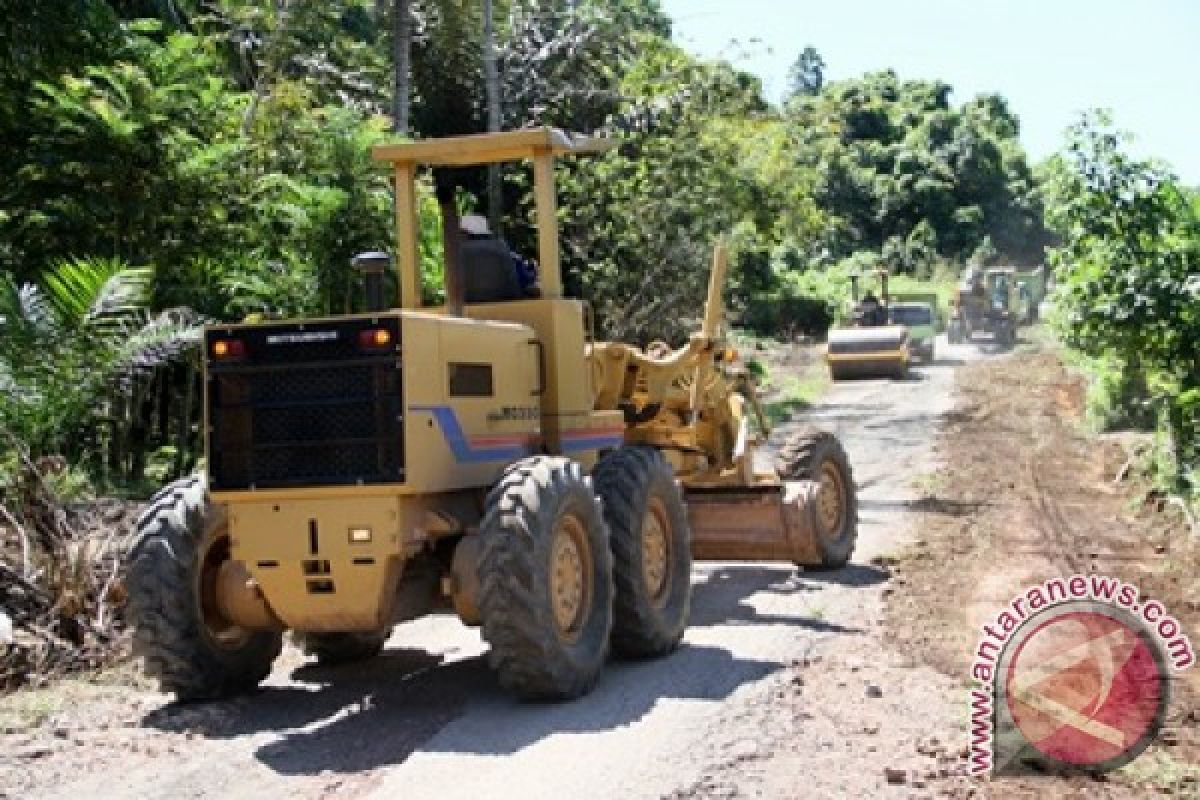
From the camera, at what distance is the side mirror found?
7.72 meters

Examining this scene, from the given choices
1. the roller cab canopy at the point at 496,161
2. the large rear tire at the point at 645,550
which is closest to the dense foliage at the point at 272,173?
the roller cab canopy at the point at 496,161

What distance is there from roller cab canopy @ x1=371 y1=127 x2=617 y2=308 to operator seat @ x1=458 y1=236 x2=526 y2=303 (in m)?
0.20

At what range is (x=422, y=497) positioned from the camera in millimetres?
7613

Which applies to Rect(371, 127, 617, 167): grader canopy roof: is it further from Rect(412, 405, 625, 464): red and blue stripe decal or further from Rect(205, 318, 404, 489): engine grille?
Rect(205, 318, 404, 489): engine grille

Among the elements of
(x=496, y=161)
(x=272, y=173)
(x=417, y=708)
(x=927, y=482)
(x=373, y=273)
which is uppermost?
(x=272, y=173)

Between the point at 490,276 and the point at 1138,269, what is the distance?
8708mm

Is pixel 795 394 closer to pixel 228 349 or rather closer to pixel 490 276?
pixel 490 276

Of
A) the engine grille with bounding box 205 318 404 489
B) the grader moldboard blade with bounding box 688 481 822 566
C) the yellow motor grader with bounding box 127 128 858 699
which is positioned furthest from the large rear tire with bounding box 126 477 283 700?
the grader moldboard blade with bounding box 688 481 822 566

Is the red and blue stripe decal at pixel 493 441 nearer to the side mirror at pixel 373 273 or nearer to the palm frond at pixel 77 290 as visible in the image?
the side mirror at pixel 373 273

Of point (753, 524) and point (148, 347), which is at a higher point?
point (148, 347)

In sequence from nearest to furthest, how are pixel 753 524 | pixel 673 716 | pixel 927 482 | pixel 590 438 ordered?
pixel 673 716, pixel 590 438, pixel 753 524, pixel 927 482

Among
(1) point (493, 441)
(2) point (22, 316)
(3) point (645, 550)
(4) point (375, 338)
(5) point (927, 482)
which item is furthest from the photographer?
(5) point (927, 482)

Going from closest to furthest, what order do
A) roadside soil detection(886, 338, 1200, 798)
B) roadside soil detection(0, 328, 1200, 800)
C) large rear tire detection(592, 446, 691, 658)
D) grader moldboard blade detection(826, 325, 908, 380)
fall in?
roadside soil detection(0, 328, 1200, 800) < roadside soil detection(886, 338, 1200, 798) < large rear tire detection(592, 446, 691, 658) < grader moldboard blade detection(826, 325, 908, 380)

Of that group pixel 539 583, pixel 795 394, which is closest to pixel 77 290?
pixel 539 583
